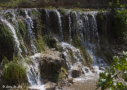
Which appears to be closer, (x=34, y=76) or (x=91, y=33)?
(x=34, y=76)

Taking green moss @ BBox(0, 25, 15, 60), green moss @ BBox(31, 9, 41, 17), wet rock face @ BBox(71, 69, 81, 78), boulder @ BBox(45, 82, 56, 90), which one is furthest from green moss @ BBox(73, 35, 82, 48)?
green moss @ BBox(0, 25, 15, 60)

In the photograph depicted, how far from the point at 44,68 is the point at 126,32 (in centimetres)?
858

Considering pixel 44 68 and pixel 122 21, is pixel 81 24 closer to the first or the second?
pixel 122 21

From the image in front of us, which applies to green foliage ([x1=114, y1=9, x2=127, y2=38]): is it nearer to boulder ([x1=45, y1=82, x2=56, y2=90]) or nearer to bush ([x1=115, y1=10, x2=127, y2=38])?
bush ([x1=115, y1=10, x2=127, y2=38])

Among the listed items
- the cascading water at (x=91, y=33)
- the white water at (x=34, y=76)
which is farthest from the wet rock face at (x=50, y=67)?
the cascading water at (x=91, y=33)

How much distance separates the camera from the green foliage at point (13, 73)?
4.53 m

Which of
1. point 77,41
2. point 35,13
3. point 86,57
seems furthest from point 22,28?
point 86,57

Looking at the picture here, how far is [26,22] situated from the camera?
7.37 metres

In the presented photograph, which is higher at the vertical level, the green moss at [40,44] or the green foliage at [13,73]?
the green moss at [40,44]

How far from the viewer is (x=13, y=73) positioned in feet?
15.2

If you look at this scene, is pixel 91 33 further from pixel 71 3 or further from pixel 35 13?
pixel 71 3

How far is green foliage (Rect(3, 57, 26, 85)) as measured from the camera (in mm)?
4531

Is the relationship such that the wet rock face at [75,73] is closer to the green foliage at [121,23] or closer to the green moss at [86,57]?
the green moss at [86,57]

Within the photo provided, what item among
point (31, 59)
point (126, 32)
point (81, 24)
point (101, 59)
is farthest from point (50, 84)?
point (126, 32)
